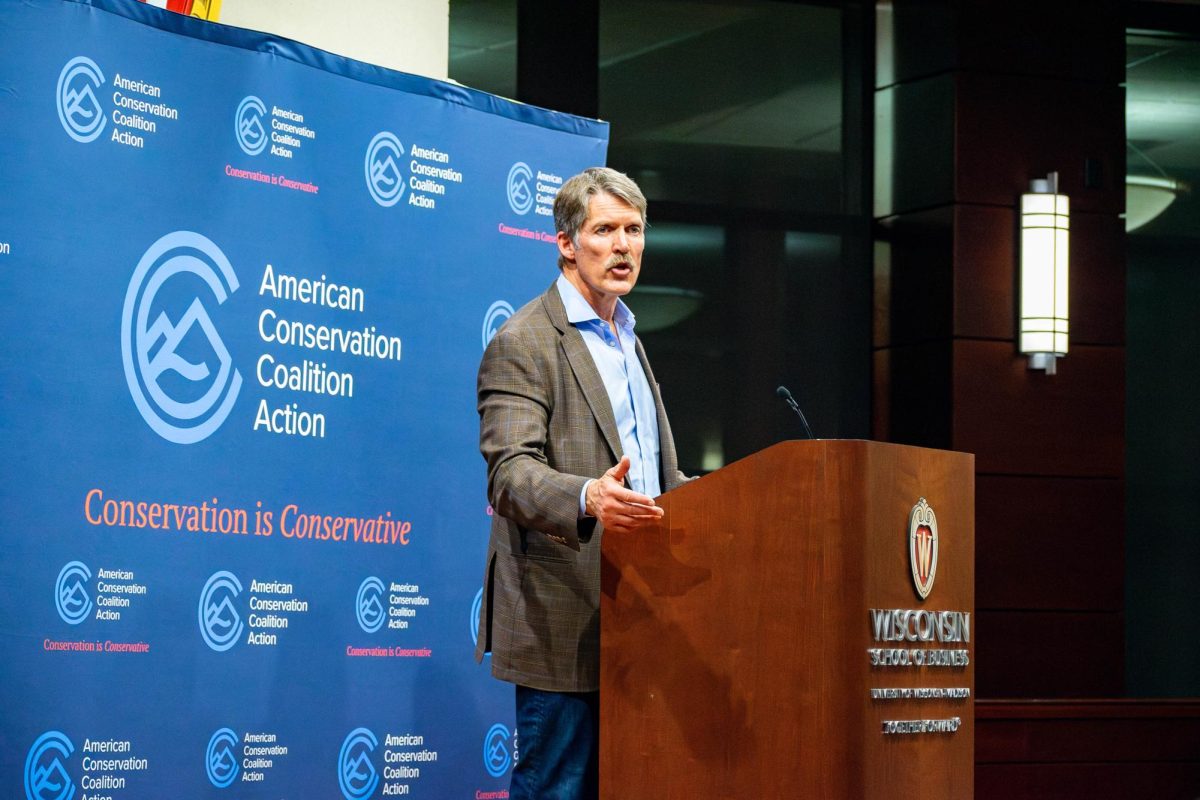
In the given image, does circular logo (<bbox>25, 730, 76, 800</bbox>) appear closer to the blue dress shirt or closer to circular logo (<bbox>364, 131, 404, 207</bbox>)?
the blue dress shirt

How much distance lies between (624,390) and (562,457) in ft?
0.72

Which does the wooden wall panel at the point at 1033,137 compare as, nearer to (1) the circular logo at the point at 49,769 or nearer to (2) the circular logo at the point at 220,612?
(2) the circular logo at the point at 220,612

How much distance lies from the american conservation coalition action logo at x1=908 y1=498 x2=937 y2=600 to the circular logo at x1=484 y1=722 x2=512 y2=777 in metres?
1.77

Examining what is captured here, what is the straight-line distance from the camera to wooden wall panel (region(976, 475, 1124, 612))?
250 inches

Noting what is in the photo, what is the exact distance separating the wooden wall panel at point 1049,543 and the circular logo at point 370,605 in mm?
3252

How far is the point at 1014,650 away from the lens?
635 cm

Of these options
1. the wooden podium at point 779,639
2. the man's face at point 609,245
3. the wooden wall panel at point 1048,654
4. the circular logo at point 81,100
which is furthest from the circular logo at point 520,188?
the wooden wall panel at point 1048,654

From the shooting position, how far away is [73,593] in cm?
321

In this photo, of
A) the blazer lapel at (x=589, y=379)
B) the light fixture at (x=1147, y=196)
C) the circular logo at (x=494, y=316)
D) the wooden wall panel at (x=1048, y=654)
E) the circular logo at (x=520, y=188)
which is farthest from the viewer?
the light fixture at (x=1147, y=196)

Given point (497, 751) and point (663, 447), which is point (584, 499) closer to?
point (663, 447)

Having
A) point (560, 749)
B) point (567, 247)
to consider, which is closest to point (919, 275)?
point (567, 247)

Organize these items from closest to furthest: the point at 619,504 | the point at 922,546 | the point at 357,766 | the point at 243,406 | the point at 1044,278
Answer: the point at 619,504
the point at 922,546
the point at 243,406
the point at 357,766
the point at 1044,278

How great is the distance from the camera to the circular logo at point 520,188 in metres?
4.32

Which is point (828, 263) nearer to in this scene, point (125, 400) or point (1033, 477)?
point (1033, 477)
